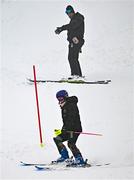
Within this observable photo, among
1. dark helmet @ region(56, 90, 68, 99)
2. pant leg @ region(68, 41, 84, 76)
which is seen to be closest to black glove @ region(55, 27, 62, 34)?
pant leg @ region(68, 41, 84, 76)

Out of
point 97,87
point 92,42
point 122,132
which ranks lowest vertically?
point 122,132

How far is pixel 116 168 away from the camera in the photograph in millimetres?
2412

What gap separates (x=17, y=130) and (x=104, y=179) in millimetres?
703

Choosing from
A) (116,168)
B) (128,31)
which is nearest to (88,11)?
(128,31)

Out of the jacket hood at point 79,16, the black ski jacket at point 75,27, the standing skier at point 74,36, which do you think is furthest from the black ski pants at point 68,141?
the jacket hood at point 79,16

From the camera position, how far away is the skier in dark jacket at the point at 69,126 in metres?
2.38

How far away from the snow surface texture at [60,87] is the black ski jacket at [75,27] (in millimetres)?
36

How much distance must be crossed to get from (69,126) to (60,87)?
28cm

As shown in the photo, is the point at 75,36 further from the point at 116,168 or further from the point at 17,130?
the point at 116,168

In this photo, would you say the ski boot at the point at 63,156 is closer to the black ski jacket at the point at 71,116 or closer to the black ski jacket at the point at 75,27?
the black ski jacket at the point at 71,116

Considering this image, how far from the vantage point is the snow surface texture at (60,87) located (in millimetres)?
2383

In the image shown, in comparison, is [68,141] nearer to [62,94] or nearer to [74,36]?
[62,94]

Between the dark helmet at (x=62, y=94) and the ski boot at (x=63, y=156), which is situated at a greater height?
the dark helmet at (x=62, y=94)

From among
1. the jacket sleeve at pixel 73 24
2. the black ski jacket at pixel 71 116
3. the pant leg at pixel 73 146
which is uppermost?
the jacket sleeve at pixel 73 24
